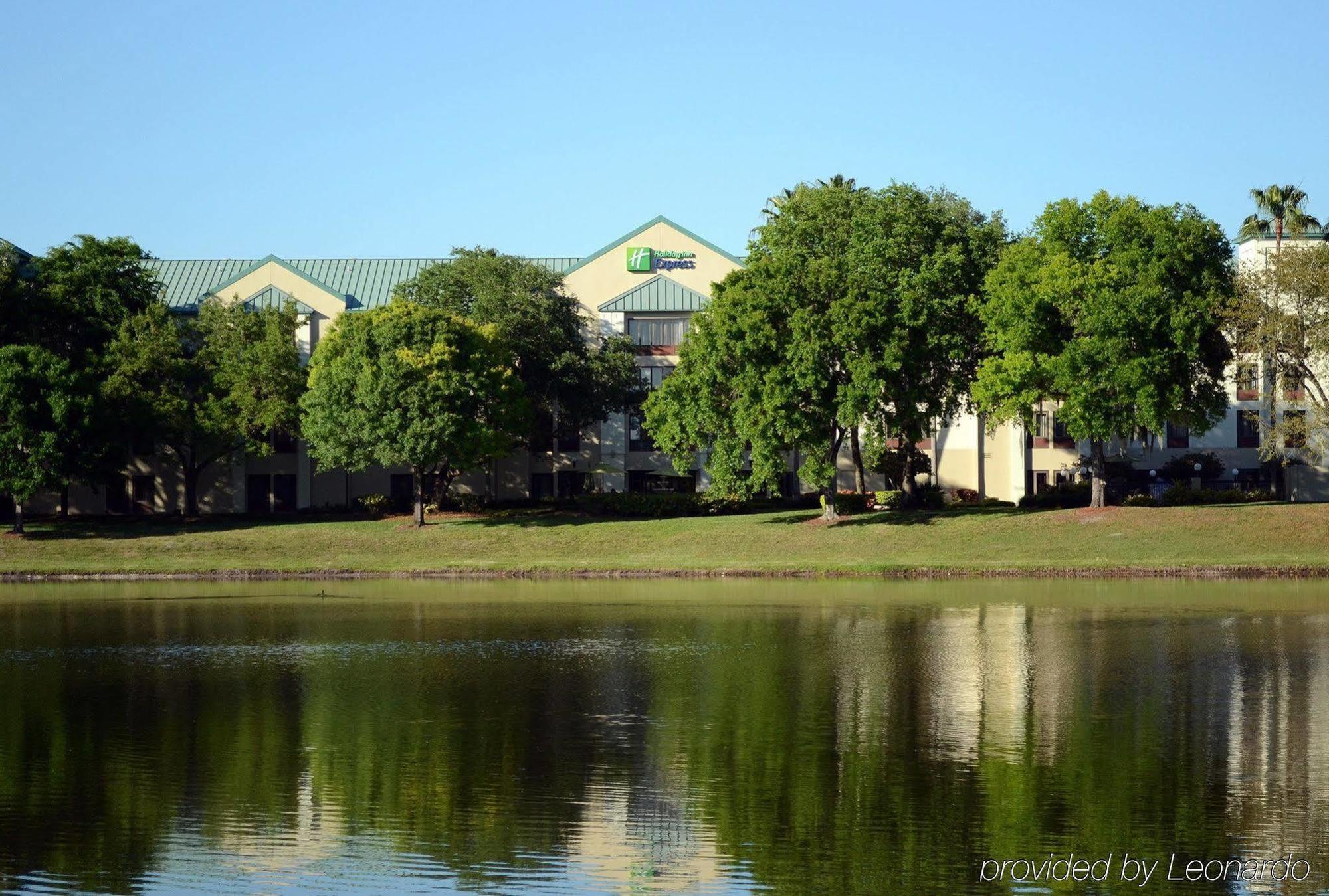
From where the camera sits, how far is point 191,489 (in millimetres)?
76562

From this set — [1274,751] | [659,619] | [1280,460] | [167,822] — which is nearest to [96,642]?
[659,619]

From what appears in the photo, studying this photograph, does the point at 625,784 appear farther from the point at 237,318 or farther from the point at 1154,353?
the point at 237,318

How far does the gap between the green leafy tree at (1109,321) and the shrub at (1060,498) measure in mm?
3208

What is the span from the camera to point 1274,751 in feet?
66.6

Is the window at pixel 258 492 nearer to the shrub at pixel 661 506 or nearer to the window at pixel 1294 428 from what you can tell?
the shrub at pixel 661 506

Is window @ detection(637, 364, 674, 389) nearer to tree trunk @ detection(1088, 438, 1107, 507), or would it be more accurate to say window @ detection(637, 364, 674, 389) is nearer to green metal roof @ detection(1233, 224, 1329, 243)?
tree trunk @ detection(1088, 438, 1107, 507)

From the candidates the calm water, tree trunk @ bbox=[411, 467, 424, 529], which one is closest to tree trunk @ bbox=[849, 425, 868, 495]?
tree trunk @ bbox=[411, 467, 424, 529]

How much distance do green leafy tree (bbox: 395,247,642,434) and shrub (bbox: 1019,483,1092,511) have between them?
20.9m

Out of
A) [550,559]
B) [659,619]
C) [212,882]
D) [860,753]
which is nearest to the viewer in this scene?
[212,882]

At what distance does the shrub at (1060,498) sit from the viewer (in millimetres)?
68188

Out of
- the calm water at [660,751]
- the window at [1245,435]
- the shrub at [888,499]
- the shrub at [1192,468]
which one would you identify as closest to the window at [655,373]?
the shrub at [888,499]

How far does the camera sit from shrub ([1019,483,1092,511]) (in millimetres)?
68188

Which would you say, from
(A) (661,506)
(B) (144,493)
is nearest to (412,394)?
(A) (661,506)

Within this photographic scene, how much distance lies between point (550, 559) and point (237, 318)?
2504cm
